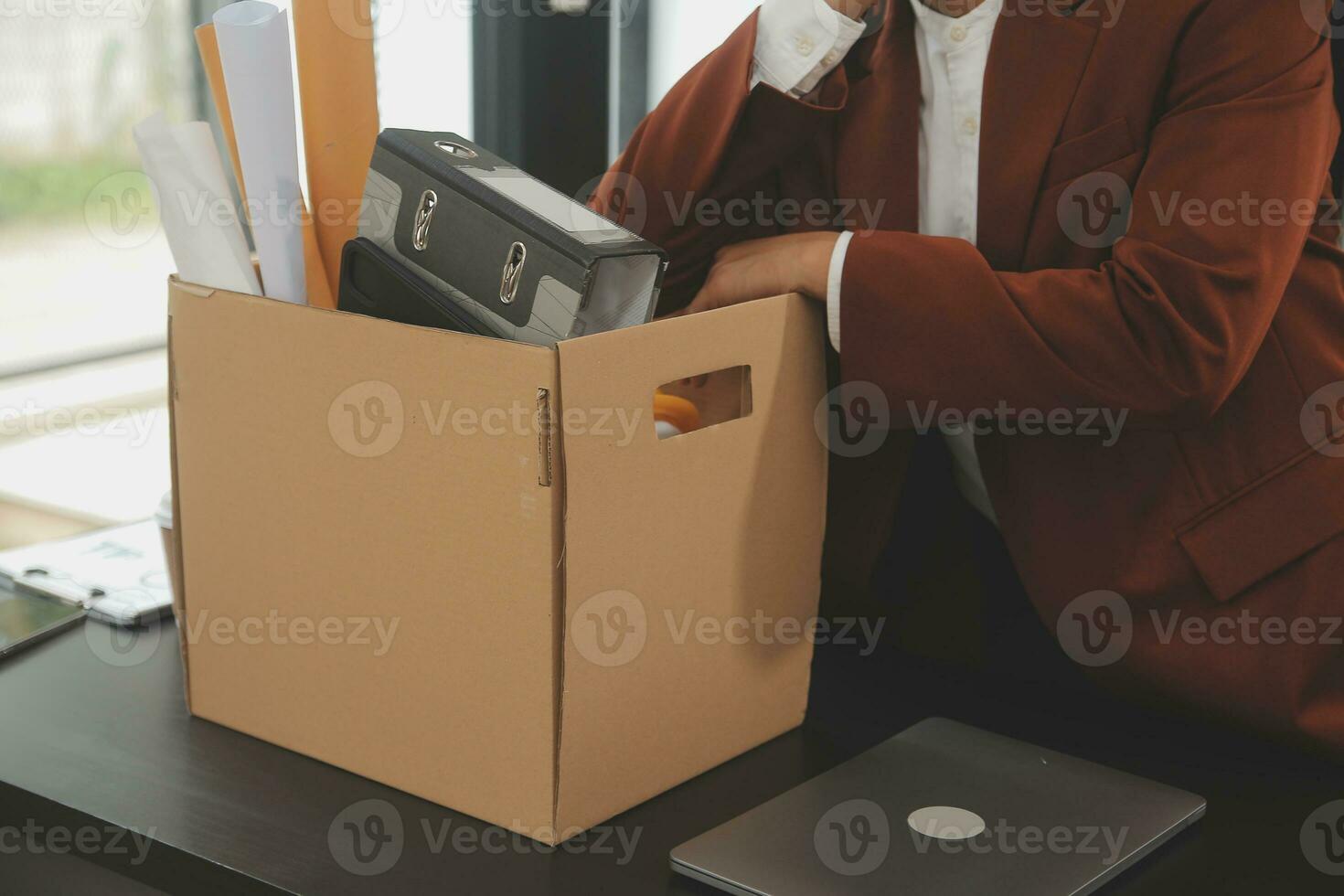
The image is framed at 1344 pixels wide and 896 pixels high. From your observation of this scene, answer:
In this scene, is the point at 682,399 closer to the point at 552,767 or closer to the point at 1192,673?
the point at 552,767

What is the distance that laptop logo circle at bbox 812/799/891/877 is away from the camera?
29.4 inches

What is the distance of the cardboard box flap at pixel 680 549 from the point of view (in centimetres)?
74

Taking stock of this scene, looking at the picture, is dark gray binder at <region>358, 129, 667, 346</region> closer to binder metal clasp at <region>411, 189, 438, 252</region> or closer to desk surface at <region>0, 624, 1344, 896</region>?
binder metal clasp at <region>411, 189, 438, 252</region>

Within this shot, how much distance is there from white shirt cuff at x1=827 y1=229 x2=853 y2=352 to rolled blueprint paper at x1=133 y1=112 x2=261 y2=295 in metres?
0.41

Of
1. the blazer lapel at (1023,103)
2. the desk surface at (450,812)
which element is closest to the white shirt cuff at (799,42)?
the blazer lapel at (1023,103)

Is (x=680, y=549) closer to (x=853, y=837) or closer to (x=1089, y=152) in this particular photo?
(x=853, y=837)

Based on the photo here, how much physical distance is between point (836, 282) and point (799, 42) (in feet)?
0.73

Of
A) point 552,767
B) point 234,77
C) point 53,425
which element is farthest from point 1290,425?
point 53,425

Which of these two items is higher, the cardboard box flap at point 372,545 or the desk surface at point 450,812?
the cardboard box flap at point 372,545

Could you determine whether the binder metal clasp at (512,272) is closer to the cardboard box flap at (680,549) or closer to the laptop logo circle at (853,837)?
the cardboard box flap at (680,549)

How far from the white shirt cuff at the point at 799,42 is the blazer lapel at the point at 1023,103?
114 millimetres

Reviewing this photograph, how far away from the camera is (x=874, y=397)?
35.9 inches

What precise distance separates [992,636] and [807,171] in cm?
42

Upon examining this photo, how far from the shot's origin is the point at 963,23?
978mm
